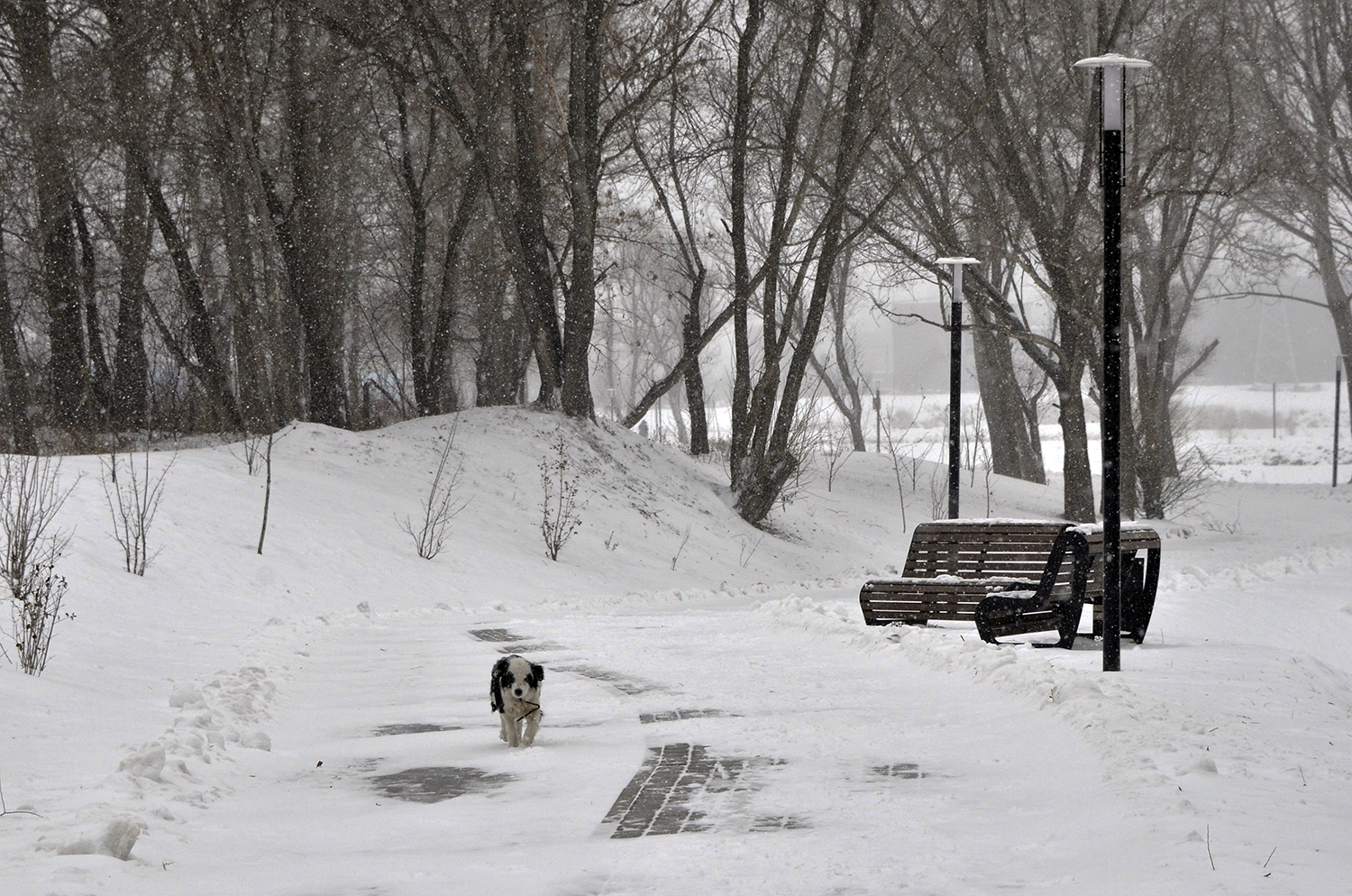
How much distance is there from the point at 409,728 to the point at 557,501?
13268mm

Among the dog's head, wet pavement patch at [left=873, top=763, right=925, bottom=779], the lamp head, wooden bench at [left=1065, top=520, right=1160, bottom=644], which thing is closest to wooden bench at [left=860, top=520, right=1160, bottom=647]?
wooden bench at [left=1065, top=520, right=1160, bottom=644]

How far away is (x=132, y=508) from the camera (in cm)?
1357

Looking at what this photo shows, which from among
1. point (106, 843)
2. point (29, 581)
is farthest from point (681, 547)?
point (106, 843)

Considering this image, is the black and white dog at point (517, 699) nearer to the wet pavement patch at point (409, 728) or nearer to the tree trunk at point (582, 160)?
the wet pavement patch at point (409, 728)

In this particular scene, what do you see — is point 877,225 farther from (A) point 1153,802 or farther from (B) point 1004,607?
(A) point 1153,802

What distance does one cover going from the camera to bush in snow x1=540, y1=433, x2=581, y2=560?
1862 cm

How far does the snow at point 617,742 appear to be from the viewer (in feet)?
15.3

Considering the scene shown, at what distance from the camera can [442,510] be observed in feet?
56.0

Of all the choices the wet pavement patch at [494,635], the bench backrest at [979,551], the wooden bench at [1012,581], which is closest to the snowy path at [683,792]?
the wooden bench at [1012,581]

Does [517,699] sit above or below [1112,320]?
below

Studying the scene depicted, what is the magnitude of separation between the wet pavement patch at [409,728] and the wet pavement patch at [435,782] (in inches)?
37.5

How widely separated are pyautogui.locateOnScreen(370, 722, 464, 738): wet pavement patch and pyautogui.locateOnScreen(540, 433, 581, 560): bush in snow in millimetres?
10536

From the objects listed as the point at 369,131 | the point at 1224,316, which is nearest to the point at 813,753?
the point at 369,131

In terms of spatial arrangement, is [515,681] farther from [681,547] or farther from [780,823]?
[681,547]
